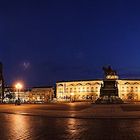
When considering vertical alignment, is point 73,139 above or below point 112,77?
below

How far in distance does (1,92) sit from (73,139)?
181m

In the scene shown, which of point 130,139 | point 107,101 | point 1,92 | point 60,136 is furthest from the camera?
point 1,92

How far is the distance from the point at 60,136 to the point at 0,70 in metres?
183

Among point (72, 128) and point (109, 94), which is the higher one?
point (109, 94)

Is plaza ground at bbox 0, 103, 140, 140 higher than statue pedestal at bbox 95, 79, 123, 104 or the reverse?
the reverse

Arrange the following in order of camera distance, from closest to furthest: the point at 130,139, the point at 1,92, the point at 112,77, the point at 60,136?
1. the point at 130,139
2. the point at 60,136
3. the point at 112,77
4. the point at 1,92

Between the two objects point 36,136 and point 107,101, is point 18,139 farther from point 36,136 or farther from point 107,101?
point 107,101

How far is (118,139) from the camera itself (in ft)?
49.6

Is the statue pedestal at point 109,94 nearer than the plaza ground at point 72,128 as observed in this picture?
No

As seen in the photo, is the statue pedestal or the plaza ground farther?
the statue pedestal

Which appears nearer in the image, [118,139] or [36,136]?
[118,139]

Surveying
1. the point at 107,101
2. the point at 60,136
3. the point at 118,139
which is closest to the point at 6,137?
the point at 60,136

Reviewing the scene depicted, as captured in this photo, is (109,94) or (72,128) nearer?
(72,128)

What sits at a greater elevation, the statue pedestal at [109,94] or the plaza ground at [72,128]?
the statue pedestal at [109,94]
